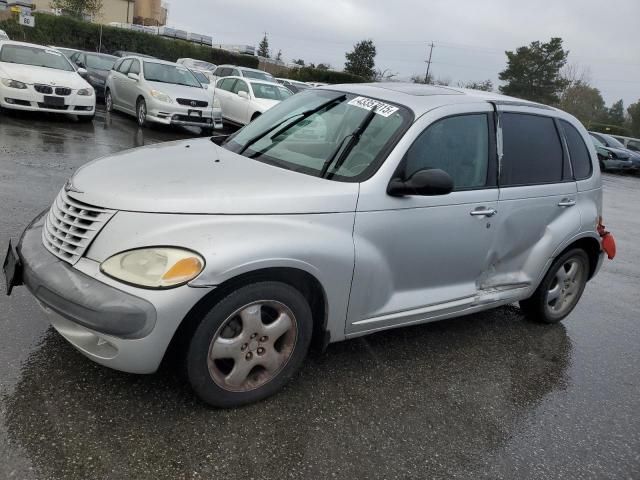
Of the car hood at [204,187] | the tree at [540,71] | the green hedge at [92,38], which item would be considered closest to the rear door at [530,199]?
the car hood at [204,187]

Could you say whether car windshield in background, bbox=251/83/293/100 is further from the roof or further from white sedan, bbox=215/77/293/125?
the roof

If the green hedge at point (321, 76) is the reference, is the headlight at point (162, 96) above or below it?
above

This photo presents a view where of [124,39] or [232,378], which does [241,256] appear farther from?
[124,39]

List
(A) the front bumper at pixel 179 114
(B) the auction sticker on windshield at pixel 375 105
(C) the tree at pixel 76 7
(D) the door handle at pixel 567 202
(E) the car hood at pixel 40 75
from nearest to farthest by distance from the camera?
(B) the auction sticker on windshield at pixel 375 105, (D) the door handle at pixel 567 202, (E) the car hood at pixel 40 75, (A) the front bumper at pixel 179 114, (C) the tree at pixel 76 7

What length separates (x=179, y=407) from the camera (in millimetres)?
2893

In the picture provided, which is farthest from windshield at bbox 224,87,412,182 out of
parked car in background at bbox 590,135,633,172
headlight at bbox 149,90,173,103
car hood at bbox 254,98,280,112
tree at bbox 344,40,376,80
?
tree at bbox 344,40,376,80

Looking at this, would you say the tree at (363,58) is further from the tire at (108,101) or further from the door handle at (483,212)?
the door handle at (483,212)

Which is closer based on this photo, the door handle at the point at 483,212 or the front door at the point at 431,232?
the front door at the point at 431,232

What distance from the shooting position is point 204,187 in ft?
9.52

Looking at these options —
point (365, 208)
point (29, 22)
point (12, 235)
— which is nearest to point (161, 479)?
point (365, 208)

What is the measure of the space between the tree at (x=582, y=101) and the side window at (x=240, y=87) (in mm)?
47916

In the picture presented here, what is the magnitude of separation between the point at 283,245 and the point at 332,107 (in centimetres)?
148

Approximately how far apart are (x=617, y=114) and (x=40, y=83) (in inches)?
2911

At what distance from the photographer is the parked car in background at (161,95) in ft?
41.2
